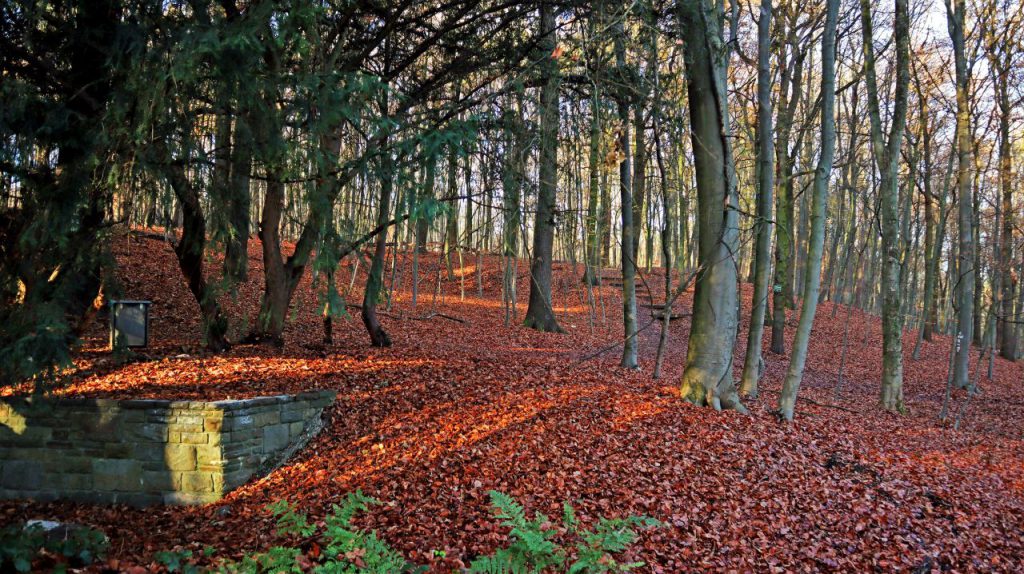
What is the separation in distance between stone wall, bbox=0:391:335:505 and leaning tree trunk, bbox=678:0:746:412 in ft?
15.8

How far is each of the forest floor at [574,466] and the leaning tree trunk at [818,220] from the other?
567mm

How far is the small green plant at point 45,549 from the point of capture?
133 inches

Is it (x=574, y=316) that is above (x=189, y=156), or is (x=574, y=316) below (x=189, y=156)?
below

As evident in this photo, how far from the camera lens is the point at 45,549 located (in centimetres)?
364

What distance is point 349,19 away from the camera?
699 centimetres

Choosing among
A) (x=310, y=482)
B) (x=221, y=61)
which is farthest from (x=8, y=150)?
(x=310, y=482)

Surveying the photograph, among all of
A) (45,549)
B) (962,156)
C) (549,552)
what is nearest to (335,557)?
(549,552)

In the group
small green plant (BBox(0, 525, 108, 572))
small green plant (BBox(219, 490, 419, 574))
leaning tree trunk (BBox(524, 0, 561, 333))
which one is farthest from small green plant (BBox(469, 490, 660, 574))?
leaning tree trunk (BBox(524, 0, 561, 333))

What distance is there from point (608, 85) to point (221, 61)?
476cm

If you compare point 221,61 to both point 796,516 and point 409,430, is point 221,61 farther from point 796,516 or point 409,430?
point 796,516

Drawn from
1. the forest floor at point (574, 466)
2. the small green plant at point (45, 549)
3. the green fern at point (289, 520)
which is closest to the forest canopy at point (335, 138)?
the forest floor at point (574, 466)

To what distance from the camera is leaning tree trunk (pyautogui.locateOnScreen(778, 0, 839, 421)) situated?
709cm

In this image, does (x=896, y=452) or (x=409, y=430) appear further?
(x=896, y=452)

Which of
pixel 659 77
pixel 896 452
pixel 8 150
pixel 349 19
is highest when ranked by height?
pixel 349 19
